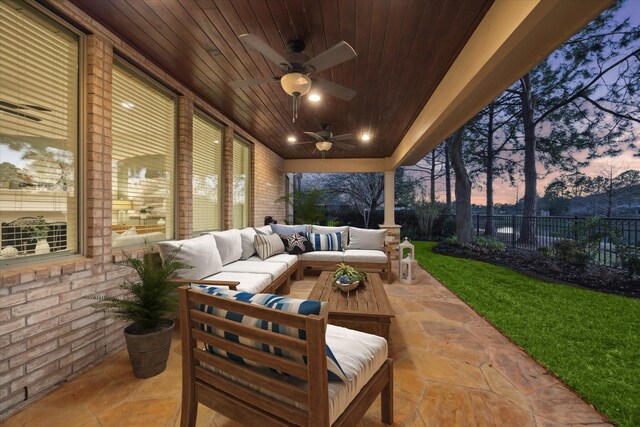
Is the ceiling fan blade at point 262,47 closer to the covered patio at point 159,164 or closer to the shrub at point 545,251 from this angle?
the covered patio at point 159,164

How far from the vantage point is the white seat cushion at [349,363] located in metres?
1.02

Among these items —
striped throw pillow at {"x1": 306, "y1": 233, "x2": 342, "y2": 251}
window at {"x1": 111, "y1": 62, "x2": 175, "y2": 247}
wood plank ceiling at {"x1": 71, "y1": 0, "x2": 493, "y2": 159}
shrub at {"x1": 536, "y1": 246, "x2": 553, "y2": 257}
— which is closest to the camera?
wood plank ceiling at {"x1": 71, "y1": 0, "x2": 493, "y2": 159}

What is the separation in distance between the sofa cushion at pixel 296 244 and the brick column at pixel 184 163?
1710mm

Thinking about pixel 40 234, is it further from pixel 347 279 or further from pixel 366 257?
pixel 366 257

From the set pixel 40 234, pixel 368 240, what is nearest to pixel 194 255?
pixel 40 234

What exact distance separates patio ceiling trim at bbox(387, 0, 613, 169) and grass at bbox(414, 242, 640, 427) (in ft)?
7.32

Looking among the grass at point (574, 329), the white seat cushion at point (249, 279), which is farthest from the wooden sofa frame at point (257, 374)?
the grass at point (574, 329)

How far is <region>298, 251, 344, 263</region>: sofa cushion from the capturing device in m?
4.56

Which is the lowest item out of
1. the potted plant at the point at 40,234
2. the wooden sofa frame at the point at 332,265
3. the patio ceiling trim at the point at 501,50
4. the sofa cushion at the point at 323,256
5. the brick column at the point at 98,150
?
the wooden sofa frame at the point at 332,265

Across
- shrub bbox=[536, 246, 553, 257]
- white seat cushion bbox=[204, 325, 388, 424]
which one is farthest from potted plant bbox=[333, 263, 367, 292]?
shrub bbox=[536, 246, 553, 257]

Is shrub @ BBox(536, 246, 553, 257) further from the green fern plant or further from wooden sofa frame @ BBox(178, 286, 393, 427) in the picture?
the green fern plant

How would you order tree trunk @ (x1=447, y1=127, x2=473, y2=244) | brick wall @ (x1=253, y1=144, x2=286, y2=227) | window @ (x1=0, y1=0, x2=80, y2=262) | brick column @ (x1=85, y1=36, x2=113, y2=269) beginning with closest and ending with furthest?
window @ (x1=0, y1=0, x2=80, y2=262), brick column @ (x1=85, y1=36, x2=113, y2=269), brick wall @ (x1=253, y1=144, x2=286, y2=227), tree trunk @ (x1=447, y1=127, x2=473, y2=244)

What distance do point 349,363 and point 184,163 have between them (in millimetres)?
3031

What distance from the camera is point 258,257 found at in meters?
4.07
